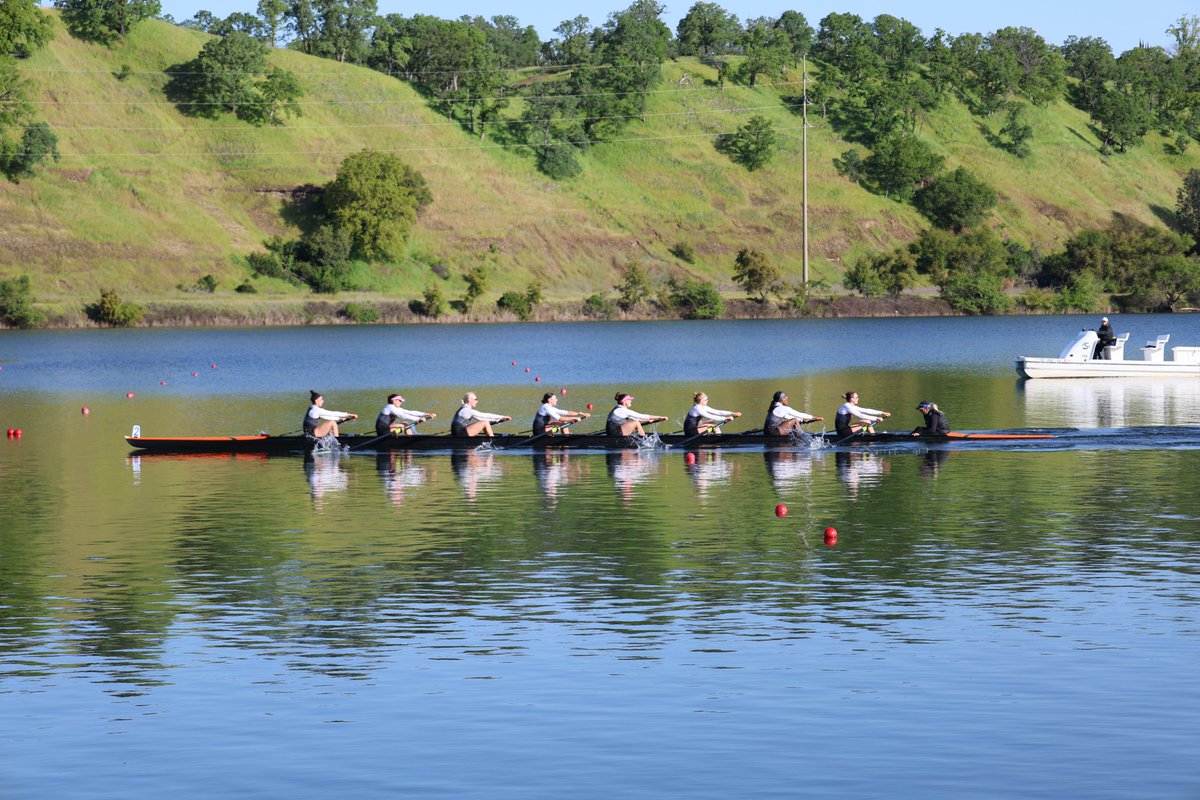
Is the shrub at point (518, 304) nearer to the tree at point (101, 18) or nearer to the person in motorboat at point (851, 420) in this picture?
the tree at point (101, 18)

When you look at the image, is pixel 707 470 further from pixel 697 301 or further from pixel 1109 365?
pixel 697 301

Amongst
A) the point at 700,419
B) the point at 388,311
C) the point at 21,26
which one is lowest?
the point at 700,419

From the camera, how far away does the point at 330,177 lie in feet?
550

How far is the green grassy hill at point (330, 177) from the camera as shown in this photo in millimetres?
150500

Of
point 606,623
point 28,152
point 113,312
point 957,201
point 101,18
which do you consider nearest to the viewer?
point 606,623

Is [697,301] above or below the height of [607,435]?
above

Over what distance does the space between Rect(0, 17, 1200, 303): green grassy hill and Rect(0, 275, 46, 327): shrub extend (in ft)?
18.0

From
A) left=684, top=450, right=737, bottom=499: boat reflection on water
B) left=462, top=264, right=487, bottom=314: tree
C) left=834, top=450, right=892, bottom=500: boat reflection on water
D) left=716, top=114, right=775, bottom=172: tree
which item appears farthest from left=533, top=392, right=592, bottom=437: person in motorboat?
left=716, top=114, right=775, bottom=172: tree

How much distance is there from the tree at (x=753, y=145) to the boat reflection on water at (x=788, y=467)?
153 meters

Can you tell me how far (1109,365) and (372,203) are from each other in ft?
318

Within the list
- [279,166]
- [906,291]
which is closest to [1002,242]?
[906,291]

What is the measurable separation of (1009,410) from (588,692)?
44.2m

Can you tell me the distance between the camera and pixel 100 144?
160625mm

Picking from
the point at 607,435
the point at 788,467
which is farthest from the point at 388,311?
the point at 788,467
